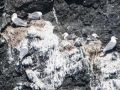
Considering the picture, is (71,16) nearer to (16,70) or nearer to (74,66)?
(74,66)

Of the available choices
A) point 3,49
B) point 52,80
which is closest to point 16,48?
point 3,49

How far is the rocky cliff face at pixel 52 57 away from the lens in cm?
922

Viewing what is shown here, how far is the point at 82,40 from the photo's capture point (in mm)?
9508

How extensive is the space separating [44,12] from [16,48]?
1.31 meters

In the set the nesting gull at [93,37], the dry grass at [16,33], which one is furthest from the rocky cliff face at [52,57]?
the nesting gull at [93,37]

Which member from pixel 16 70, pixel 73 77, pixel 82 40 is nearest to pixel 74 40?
pixel 82 40

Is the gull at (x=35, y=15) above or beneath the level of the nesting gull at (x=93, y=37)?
above

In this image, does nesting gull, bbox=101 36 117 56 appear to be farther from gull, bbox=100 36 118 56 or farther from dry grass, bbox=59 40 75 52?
dry grass, bbox=59 40 75 52

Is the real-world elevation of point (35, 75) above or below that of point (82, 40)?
below

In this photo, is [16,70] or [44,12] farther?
[44,12]

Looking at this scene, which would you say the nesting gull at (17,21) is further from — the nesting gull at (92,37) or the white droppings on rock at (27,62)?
the nesting gull at (92,37)

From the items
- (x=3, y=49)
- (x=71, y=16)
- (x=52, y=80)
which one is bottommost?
(x=52, y=80)

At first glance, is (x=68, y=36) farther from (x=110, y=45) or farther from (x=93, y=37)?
(x=110, y=45)

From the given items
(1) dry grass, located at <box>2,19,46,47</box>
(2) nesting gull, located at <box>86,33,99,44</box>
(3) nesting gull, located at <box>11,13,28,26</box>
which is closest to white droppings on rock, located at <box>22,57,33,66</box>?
(1) dry grass, located at <box>2,19,46,47</box>
